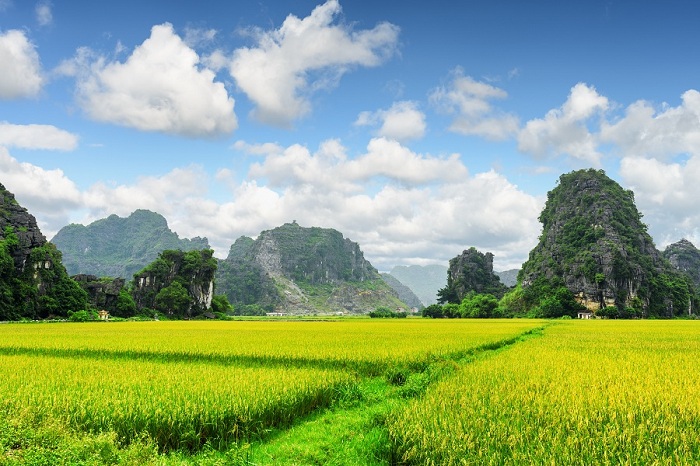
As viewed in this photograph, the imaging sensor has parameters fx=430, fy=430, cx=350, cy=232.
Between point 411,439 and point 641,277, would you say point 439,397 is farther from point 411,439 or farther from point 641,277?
point 641,277

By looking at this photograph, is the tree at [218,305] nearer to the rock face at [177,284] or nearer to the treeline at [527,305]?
the rock face at [177,284]

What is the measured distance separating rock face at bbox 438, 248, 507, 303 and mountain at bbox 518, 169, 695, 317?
16873mm

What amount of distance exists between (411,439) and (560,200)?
120 m

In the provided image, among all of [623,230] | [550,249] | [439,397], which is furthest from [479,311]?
[439,397]

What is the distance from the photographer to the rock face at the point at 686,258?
126 metres

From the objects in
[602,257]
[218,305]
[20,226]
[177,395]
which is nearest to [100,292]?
[20,226]

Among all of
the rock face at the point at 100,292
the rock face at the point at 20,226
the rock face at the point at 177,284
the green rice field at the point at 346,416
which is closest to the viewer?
the green rice field at the point at 346,416

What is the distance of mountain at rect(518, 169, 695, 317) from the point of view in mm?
85125

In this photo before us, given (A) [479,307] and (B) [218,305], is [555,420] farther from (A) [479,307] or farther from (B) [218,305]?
(B) [218,305]

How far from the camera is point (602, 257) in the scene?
87875 mm

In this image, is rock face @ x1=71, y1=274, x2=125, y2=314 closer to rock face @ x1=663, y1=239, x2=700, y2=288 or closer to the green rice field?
the green rice field

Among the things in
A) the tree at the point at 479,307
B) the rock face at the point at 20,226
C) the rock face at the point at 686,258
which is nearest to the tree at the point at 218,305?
the rock face at the point at 20,226

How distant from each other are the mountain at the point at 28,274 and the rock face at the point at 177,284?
18001 millimetres

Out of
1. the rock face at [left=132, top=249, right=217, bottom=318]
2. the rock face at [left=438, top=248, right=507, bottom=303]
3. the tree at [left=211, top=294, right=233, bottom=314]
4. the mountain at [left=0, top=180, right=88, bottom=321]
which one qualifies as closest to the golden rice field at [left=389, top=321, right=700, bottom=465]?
the mountain at [left=0, top=180, right=88, bottom=321]
